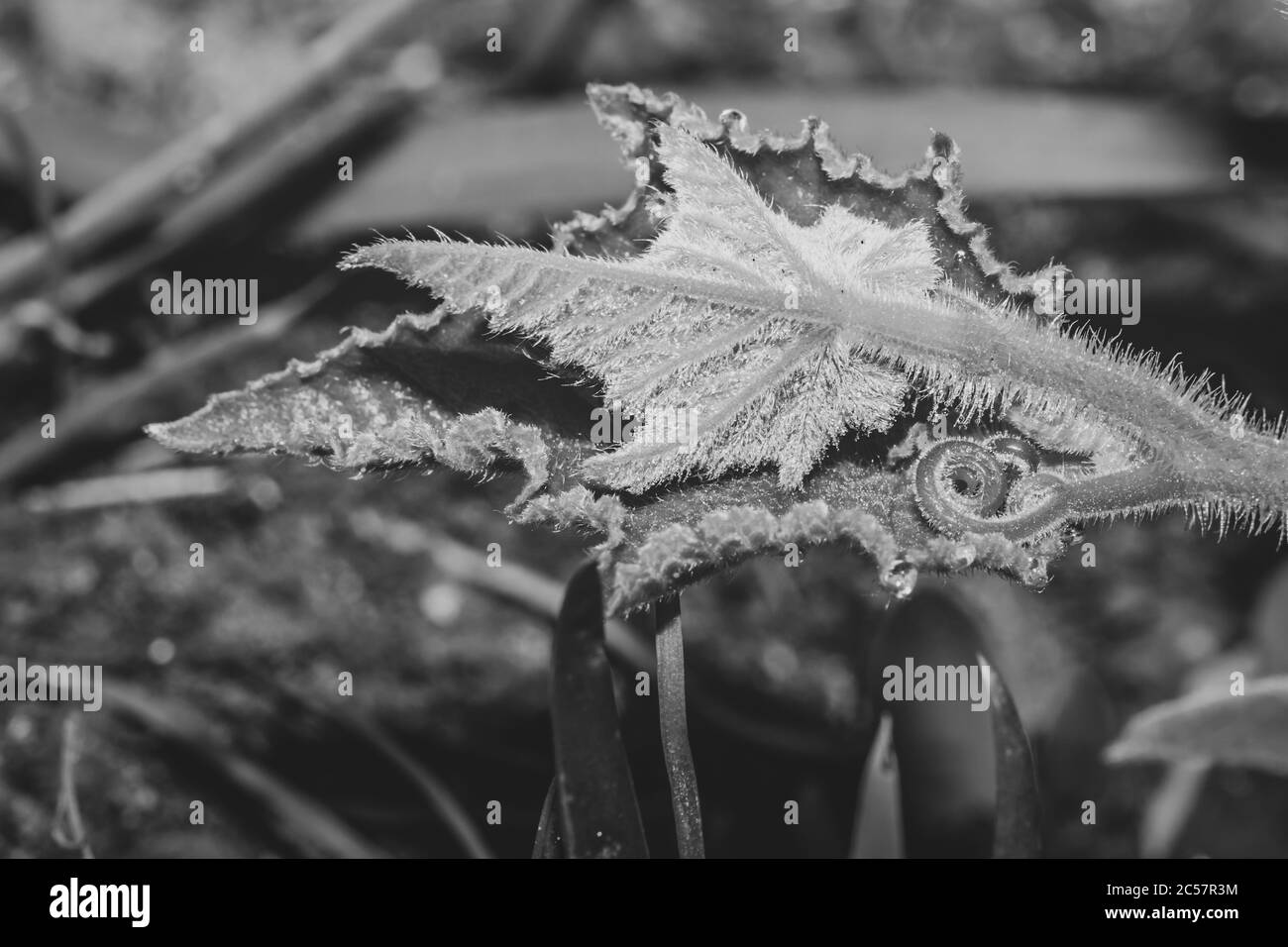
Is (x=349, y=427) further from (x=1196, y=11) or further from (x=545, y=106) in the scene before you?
(x=1196, y=11)

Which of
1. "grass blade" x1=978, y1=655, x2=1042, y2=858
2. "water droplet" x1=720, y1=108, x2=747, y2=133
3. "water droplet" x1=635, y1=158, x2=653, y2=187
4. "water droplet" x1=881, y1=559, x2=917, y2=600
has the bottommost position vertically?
"grass blade" x1=978, y1=655, x2=1042, y2=858

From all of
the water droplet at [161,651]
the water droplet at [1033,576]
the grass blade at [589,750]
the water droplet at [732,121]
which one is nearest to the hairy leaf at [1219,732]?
the water droplet at [1033,576]

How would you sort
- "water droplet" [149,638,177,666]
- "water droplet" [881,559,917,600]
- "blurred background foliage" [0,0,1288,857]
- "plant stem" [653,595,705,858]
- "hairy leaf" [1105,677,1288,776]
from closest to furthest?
"water droplet" [881,559,917,600] → "plant stem" [653,595,705,858] → "hairy leaf" [1105,677,1288,776] → "blurred background foliage" [0,0,1288,857] → "water droplet" [149,638,177,666]

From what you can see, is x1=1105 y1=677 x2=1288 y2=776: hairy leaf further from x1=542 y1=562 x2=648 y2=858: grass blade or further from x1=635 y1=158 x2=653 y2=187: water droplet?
x1=635 y1=158 x2=653 y2=187: water droplet

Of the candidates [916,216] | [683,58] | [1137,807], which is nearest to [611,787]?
[916,216]

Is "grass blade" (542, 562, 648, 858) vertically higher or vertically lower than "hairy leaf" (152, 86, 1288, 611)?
lower

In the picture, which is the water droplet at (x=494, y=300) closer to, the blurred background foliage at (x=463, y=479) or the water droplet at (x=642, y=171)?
the water droplet at (x=642, y=171)

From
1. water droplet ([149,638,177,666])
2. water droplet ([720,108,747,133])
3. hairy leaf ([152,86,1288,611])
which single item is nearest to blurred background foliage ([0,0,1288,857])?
water droplet ([149,638,177,666])
